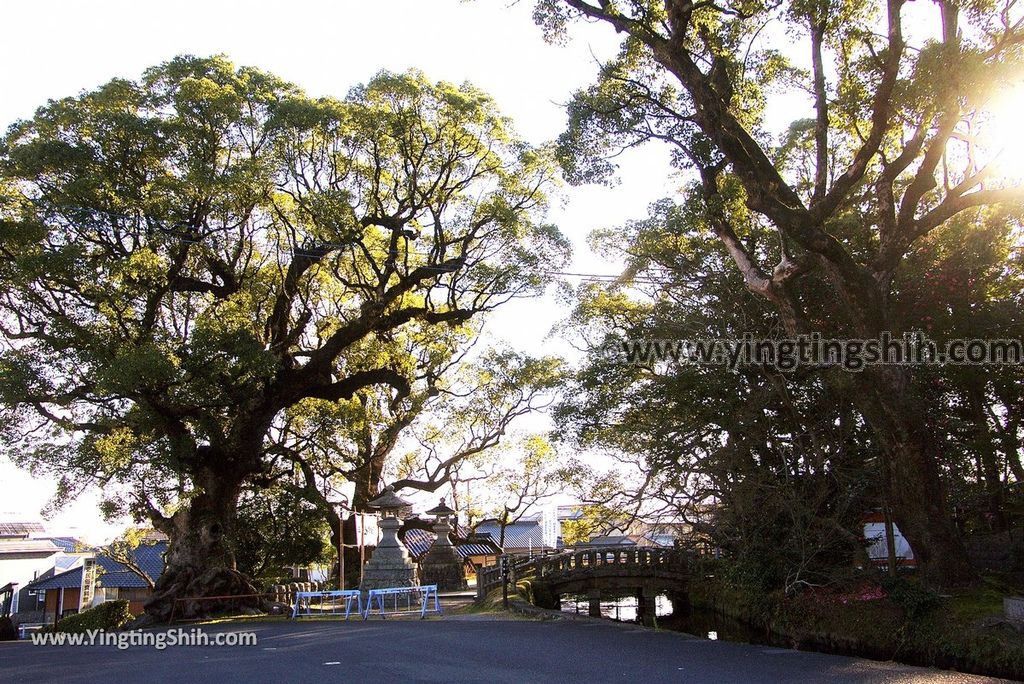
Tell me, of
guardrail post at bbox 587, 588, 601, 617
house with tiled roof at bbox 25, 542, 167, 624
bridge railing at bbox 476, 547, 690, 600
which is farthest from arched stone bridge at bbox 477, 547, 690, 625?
house with tiled roof at bbox 25, 542, 167, 624

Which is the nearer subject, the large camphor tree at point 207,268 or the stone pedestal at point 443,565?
the large camphor tree at point 207,268

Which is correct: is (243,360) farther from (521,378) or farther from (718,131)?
(718,131)

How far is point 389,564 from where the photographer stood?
59.4ft

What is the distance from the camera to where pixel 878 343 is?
41.3 feet

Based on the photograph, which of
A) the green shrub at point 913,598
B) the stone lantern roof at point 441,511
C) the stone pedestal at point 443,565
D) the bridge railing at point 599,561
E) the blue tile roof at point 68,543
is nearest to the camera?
the green shrub at point 913,598

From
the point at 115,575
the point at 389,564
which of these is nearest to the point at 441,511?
the point at 389,564

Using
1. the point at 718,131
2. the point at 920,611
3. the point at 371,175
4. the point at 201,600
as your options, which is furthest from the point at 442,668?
the point at 371,175

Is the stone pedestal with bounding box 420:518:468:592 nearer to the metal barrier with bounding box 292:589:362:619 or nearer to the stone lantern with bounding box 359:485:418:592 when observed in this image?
the metal barrier with bounding box 292:589:362:619

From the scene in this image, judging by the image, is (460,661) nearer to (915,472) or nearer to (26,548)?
(915,472)

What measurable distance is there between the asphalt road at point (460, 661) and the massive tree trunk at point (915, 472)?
2.83 metres

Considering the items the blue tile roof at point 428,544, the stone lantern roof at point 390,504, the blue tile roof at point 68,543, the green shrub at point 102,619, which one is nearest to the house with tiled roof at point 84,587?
the blue tile roof at point 68,543

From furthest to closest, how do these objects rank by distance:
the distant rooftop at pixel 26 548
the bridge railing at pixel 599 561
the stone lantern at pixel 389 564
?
1. the distant rooftop at pixel 26 548
2. the bridge railing at pixel 599 561
3. the stone lantern at pixel 389 564

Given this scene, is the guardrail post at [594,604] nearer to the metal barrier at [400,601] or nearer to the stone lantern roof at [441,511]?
the stone lantern roof at [441,511]

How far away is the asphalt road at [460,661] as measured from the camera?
842cm
